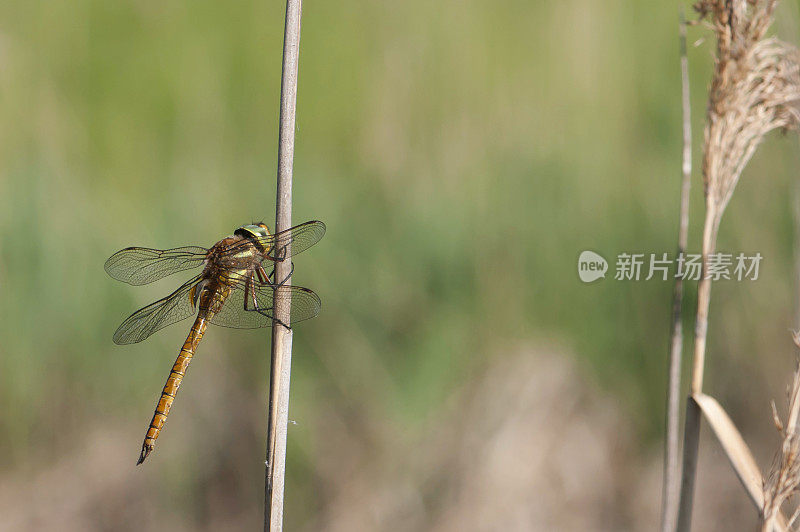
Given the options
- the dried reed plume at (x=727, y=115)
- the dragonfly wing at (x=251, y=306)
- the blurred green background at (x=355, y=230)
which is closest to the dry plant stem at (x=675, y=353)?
the dried reed plume at (x=727, y=115)

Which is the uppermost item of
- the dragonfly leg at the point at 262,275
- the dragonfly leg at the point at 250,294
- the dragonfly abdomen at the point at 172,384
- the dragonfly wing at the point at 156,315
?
the dragonfly leg at the point at 262,275

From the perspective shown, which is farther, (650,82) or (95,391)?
(650,82)

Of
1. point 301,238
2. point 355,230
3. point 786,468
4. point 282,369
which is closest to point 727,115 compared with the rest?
point 786,468

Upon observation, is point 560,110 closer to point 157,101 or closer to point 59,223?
point 157,101

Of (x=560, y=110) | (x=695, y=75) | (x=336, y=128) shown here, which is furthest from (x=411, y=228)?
(x=695, y=75)

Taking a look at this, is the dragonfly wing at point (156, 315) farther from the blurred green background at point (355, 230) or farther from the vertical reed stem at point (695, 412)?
the vertical reed stem at point (695, 412)

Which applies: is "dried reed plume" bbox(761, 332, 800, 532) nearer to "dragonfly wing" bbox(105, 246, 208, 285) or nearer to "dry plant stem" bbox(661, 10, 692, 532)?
"dry plant stem" bbox(661, 10, 692, 532)

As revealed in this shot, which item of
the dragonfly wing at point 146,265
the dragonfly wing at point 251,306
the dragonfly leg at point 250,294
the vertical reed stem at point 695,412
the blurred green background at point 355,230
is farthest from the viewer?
the blurred green background at point 355,230
